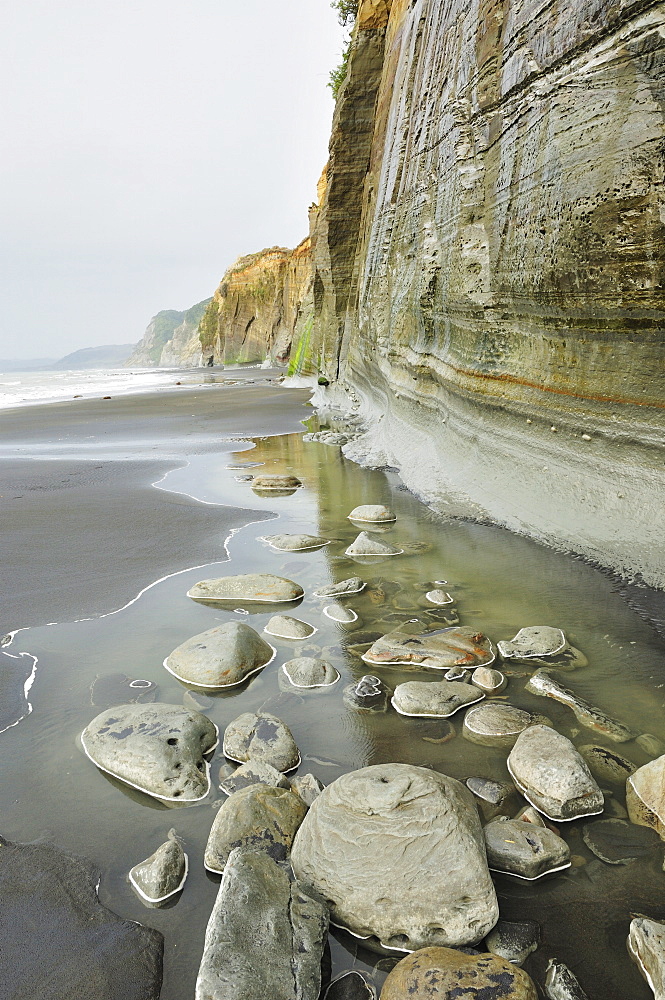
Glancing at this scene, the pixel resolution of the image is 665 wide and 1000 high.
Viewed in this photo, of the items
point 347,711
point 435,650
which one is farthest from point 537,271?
point 347,711

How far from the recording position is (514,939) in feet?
4.60

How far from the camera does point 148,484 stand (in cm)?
645

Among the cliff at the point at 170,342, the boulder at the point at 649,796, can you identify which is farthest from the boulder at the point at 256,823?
the cliff at the point at 170,342

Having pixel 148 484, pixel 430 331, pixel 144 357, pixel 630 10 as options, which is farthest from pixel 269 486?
pixel 144 357

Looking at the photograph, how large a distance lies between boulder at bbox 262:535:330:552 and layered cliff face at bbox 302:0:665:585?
141 centimetres

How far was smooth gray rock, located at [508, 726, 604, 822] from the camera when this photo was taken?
1.79 m

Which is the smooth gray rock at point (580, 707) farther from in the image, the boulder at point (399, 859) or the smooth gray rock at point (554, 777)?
the boulder at point (399, 859)

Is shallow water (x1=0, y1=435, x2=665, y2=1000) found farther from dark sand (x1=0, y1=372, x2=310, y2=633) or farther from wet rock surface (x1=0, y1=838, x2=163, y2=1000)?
dark sand (x1=0, y1=372, x2=310, y2=633)

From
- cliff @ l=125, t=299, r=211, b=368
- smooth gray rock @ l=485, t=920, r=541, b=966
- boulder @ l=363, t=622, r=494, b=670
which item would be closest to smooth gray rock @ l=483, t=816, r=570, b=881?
smooth gray rock @ l=485, t=920, r=541, b=966

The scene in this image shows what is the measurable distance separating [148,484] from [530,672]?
4884 millimetres

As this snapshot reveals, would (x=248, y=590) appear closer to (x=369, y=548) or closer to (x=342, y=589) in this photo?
(x=342, y=589)

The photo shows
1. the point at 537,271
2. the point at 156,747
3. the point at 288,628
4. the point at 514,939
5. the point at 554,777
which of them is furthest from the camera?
the point at 537,271

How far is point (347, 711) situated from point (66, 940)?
1.20 meters

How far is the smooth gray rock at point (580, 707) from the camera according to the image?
215 cm
